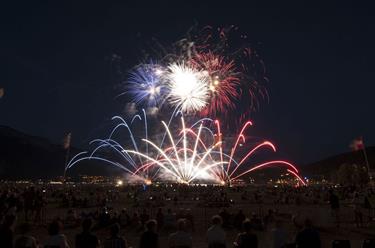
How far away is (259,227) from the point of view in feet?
60.1

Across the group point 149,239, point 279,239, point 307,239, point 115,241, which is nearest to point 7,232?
point 115,241

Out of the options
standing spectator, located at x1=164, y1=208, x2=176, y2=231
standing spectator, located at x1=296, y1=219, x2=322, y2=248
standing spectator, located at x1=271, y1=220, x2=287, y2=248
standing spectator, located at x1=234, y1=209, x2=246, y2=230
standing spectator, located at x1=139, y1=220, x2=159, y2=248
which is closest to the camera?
standing spectator, located at x1=296, y1=219, x2=322, y2=248

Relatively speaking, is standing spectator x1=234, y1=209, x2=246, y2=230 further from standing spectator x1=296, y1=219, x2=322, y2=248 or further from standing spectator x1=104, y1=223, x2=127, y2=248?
standing spectator x1=104, y1=223, x2=127, y2=248

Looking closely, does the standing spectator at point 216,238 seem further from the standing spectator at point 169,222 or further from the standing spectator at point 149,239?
the standing spectator at point 169,222

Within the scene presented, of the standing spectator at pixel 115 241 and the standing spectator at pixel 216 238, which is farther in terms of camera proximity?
the standing spectator at pixel 216 238

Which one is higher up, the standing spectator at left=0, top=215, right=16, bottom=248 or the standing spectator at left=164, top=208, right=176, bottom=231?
the standing spectator at left=164, top=208, right=176, bottom=231

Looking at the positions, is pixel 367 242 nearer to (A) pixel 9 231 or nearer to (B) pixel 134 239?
(A) pixel 9 231

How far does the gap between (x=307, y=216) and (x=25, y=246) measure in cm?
533

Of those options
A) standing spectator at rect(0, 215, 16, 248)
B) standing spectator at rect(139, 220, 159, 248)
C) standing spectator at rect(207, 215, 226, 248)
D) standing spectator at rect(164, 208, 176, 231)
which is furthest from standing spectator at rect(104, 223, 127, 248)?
standing spectator at rect(164, 208, 176, 231)

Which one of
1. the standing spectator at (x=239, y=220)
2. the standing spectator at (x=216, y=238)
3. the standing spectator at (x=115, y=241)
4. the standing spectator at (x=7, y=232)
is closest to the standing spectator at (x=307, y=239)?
the standing spectator at (x=216, y=238)

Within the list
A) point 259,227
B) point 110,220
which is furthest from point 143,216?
point 259,227

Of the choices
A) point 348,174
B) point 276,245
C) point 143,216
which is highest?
point 348,174

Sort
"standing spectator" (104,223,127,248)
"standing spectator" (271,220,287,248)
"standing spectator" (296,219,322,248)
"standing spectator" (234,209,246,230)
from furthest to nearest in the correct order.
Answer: "standing spectator" (234,209,246,230)
"standing spectator" (271,220,287,248)
"standing spectator" (104,223,127,248)
"standing spectator" (296,219,322,248)

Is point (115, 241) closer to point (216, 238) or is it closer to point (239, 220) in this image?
point (216, 238)
